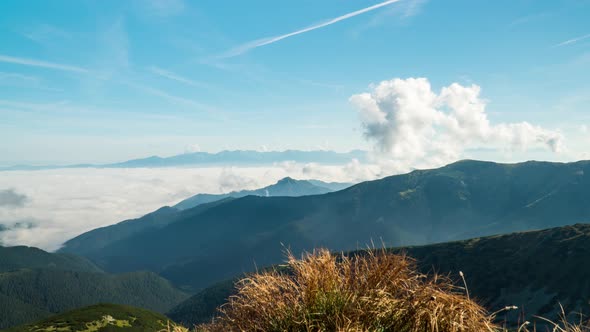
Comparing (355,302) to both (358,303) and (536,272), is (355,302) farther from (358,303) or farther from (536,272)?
(536,272)

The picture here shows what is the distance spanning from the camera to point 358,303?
487cm

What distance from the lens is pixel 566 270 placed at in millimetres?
153625

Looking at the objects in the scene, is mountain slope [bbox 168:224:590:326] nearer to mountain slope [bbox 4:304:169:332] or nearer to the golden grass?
mountain slope [bbox 4:304:169:332]

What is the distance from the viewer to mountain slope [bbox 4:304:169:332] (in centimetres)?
10075

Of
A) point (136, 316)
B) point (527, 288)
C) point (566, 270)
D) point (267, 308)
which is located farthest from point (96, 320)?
point (566, 270)

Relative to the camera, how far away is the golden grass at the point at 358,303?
469cm

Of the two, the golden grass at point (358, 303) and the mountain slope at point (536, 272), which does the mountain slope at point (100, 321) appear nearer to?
the mountain slope at point (536, 272)

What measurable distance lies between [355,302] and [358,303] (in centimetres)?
8

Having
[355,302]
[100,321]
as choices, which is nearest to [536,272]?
[100,321]

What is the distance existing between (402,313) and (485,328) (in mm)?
979

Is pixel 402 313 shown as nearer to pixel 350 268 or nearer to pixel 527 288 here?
pixel 350 268

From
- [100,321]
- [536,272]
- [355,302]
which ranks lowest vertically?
[536,272]

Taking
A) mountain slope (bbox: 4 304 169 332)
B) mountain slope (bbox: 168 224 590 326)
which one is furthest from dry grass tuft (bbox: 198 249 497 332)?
mountain slope (bbox: 168 224 590 326)

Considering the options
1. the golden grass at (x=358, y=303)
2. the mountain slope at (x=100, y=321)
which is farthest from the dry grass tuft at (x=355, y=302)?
the mountain slope at (x=100, y=321)
